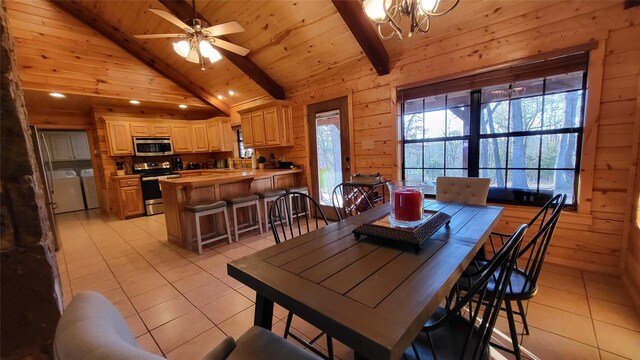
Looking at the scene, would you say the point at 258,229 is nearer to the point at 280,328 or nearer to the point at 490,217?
the point at 280,328

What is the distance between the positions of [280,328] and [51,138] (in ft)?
26.5

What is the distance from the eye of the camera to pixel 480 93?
278cm

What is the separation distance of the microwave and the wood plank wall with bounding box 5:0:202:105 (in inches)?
37.1

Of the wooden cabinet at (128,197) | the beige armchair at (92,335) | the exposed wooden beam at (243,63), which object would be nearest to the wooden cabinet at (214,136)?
the wooden cabinet at (128,197)

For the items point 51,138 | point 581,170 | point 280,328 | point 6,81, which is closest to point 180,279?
point 280,328

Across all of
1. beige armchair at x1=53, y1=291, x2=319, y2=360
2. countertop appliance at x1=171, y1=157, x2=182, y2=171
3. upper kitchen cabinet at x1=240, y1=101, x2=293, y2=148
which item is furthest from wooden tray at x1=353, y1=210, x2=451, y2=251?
countertop appliance at x1=171, y1=157, x2=182, y2=171

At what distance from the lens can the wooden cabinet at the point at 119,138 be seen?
5.07 m

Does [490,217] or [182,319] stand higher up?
[490,217]

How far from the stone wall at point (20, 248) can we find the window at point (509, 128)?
11.0 feet

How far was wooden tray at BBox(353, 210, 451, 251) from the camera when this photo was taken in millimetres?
1255

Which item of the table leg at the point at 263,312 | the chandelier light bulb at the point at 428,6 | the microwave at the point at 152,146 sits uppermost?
the chandelier light bulb at the point at 428,6

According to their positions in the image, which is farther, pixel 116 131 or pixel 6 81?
pixel 116 131

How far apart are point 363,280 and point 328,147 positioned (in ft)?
11.4

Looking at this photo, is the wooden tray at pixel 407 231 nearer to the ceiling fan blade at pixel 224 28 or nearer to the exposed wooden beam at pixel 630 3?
the exposed wooden beam at pixel 630 3
